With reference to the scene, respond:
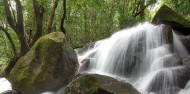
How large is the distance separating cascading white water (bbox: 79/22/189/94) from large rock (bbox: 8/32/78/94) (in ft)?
4.43

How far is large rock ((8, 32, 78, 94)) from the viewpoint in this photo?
796cm


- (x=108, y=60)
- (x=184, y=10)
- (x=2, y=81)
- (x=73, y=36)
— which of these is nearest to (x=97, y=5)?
(x=73, y=36)

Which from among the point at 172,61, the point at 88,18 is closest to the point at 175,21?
the point at 172,61

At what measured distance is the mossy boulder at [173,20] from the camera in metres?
10.6

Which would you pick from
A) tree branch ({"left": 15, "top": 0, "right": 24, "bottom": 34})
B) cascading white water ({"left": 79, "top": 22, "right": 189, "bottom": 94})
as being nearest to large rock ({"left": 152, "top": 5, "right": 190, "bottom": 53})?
cascading white water ({"left": 79, "top": 22, "right": 189, "bottom": 94})

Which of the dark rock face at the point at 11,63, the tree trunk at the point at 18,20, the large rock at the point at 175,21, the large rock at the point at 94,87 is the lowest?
the large rock at the point at 94,87

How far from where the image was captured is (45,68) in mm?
8156

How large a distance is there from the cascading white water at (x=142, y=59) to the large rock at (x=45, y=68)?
4.43 feet

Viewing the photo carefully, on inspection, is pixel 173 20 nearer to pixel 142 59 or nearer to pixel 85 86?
pixel 142 59

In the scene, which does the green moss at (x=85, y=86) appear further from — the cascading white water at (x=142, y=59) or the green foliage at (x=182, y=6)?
the green foliage at (x=182, y=6)

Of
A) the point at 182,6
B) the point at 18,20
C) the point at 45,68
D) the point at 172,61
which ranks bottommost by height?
the point at 172,61

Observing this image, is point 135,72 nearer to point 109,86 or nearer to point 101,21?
point 109,86

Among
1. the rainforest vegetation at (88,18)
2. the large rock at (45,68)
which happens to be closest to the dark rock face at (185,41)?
the large rock at (45,68)

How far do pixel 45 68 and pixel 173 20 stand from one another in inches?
229
